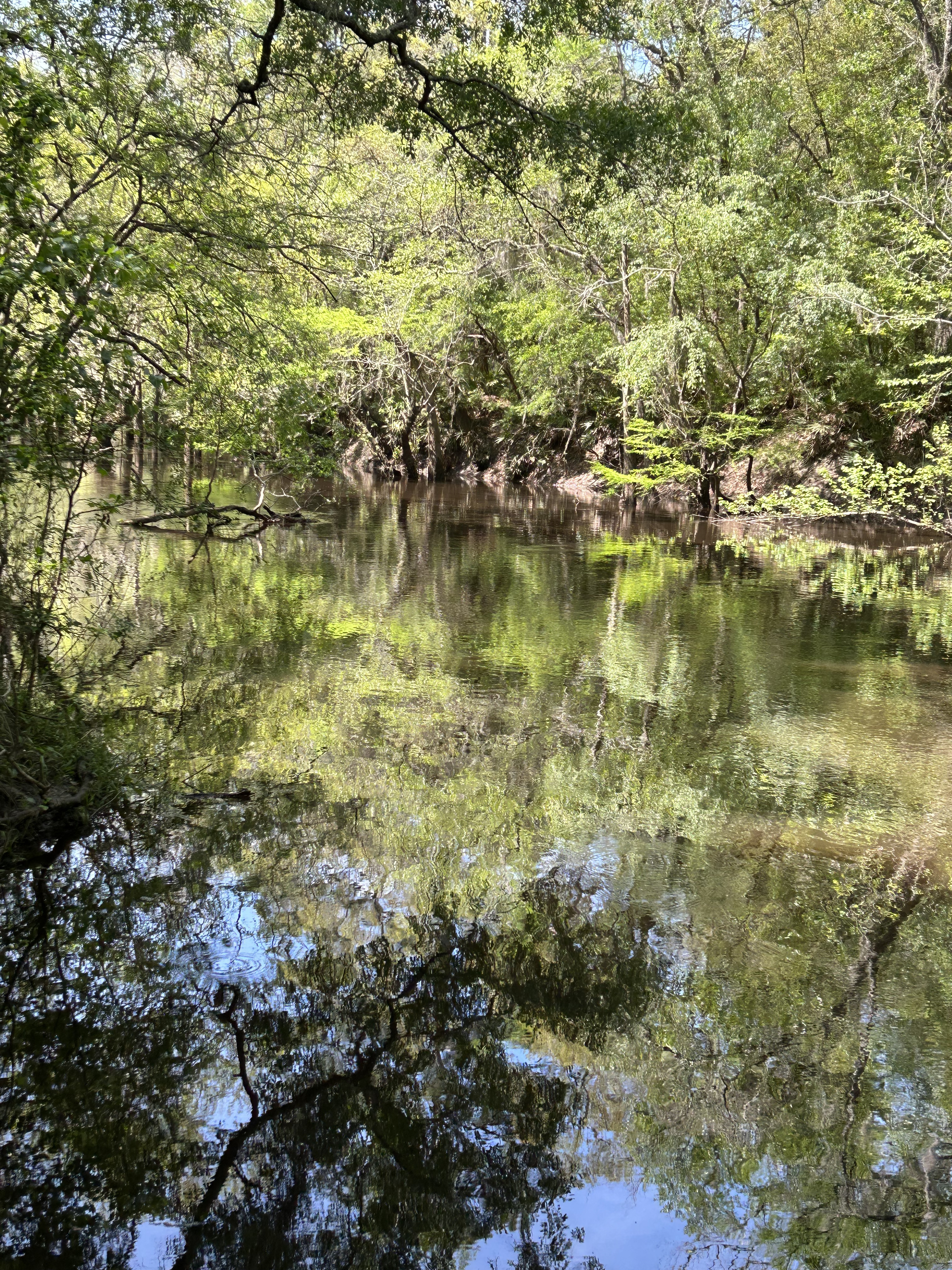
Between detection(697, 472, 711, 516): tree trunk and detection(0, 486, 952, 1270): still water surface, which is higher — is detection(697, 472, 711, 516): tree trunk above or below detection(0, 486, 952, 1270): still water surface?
above

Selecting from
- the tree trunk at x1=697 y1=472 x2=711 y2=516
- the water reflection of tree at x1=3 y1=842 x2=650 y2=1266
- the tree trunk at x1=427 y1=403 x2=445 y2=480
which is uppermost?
the tree trunk at x1=427 y1=403 x2=445 y2=480

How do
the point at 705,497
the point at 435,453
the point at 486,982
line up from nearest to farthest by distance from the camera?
the point at 486,982 < the point at 705,497 < the point at 435,453

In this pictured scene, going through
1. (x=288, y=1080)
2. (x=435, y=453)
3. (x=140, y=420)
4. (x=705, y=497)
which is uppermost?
(x=435, y=453)

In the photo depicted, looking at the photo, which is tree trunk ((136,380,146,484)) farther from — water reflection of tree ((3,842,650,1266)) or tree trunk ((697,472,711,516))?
tree trunk ((697,472,711,516))

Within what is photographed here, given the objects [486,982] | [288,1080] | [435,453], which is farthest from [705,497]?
[288,1080]

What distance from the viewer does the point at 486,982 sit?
4852mm

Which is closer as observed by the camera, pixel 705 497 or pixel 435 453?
pixel 705 497

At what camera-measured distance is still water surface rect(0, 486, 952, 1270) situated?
11.4ft

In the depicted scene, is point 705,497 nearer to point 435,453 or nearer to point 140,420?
point 435,453

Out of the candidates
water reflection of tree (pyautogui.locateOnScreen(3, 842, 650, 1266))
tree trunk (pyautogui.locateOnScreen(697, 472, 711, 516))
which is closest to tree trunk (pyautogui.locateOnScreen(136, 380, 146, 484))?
water reflection of tree (pyautogui.locateOnScreen(3, 842, 650, 1266))

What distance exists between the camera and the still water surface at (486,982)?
346 centimetres

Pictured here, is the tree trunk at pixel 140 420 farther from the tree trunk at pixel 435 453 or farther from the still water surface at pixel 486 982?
the tree trunk at pixel 435 453

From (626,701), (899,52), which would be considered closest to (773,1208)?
(626,701)

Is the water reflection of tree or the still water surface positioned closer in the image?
the water reflection of tree
